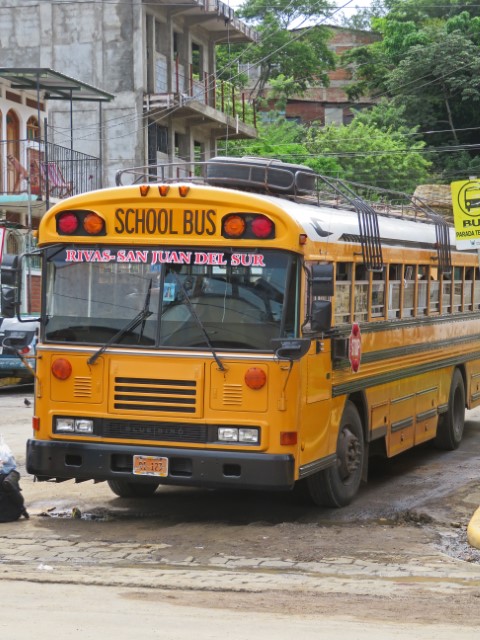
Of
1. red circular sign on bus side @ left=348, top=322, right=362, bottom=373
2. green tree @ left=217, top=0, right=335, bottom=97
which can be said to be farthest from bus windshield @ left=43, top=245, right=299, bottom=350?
green tree @ left=217, top=0, right=335, bottom=97

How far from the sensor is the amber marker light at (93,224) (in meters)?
9.88

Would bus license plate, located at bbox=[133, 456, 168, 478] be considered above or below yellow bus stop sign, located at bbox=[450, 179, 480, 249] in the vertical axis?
below

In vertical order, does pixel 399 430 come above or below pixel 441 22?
below

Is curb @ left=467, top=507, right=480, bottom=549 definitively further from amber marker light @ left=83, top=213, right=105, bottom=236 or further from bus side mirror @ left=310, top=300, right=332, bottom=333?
amber marker light @ left=83, top=213, right=105, bottom=236

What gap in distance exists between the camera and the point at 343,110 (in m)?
68.7

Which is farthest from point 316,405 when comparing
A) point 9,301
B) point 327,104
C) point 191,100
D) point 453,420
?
point 327,104

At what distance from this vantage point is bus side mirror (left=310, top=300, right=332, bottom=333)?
940cm

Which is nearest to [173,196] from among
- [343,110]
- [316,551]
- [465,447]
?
[316,551]

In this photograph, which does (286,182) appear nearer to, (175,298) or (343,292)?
(343,292)

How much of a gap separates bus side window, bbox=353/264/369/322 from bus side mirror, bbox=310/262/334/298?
177cm

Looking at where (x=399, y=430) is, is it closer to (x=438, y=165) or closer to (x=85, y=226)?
(x=85, y=226)

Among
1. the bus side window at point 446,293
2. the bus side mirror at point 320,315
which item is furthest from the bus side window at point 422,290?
the bus side mirror at point 320,315

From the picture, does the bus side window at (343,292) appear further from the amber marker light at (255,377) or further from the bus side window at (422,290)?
the bus side window at (422,290)

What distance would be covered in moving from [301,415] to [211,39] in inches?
1258
